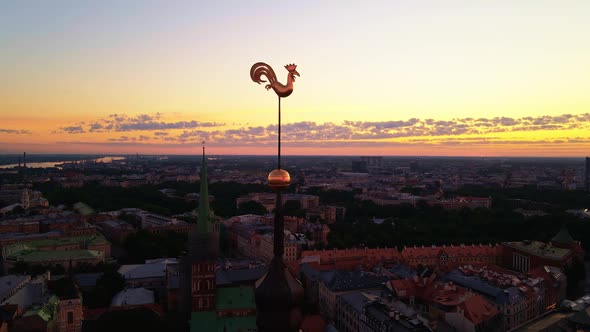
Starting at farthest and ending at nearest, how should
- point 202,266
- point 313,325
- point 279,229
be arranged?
1. point 313,325
2. point 202,266
3. point 279,229

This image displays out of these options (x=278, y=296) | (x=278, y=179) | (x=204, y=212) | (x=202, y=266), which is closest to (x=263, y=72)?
(x=278, y=179)

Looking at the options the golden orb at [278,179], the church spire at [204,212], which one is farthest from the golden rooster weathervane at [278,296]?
the church spire at [204,212]

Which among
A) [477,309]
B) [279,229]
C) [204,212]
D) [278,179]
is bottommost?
[477,309]

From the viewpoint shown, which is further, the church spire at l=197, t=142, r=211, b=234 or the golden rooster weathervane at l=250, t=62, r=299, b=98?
the church spire at l=197, t=142, r=211, b=234

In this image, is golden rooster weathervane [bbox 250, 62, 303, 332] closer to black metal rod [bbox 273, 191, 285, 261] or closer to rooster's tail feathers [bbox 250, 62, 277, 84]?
black metal rod [bbox 273, 191, 285, 261]

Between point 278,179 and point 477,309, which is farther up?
point 278,179

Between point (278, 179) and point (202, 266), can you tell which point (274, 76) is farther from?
point (202, 266)

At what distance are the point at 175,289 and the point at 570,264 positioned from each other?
45787 mm

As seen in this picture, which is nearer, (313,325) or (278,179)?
(278,179)

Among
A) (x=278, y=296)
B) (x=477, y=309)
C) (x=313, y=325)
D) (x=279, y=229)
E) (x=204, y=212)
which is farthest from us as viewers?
(x=477, y=309)

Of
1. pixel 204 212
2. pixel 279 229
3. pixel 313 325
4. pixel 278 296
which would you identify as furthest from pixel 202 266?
pixel 278 296

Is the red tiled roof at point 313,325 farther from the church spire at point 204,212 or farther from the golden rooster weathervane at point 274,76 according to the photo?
the golden rooster weathervane at point 274,76

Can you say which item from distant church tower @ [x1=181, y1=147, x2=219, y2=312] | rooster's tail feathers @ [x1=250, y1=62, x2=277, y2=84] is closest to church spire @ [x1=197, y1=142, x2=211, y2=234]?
distant church tower @ [x1=181, y1=147, x2=219, y2=312]

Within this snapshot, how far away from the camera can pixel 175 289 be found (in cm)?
4353
